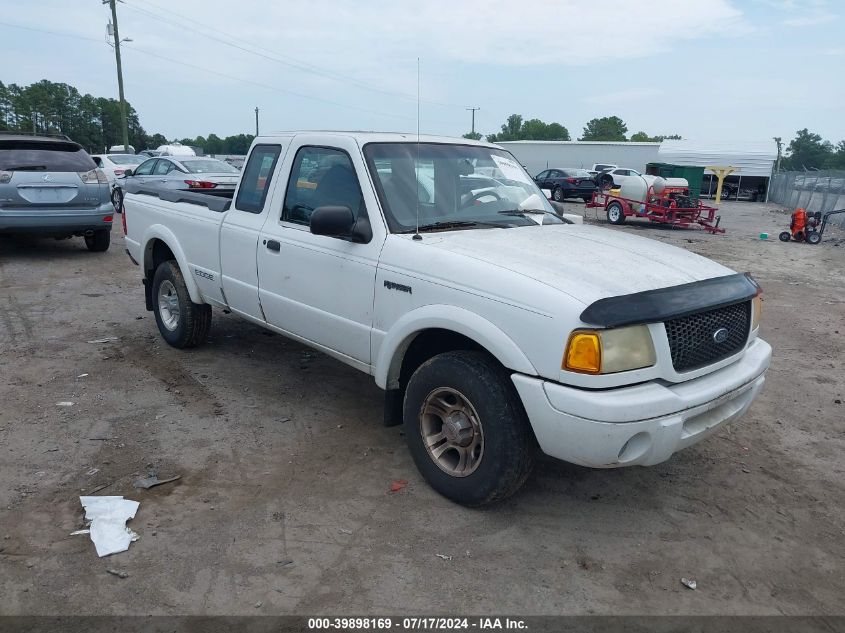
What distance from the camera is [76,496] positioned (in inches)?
142

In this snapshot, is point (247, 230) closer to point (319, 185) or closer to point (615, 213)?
point (319, 185)

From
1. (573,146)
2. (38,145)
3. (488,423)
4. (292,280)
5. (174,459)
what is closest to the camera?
(488,423)

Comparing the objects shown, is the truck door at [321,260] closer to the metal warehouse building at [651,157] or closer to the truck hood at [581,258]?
the truck hood at [581,258]

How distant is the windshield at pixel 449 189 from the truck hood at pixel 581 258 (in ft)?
0.66

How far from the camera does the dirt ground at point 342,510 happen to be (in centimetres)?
288

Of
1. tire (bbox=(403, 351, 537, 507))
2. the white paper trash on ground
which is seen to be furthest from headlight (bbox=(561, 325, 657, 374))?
the white paper trash on ground

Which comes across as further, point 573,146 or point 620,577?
point 573,146

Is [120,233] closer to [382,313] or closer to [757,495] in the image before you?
[382,313]

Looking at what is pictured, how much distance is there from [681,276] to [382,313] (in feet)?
5.31

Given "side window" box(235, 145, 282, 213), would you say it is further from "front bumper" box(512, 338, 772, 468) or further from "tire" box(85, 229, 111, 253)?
"tire" box(85, 229, 111, 253)

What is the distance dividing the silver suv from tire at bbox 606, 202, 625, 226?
14.6 m

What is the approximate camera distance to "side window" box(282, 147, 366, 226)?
4133 millimetres

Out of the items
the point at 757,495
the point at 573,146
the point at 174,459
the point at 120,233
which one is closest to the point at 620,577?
the point at 757,495

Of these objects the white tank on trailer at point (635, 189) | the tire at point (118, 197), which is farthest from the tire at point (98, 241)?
the white tank on trailer at point (635, 189)
